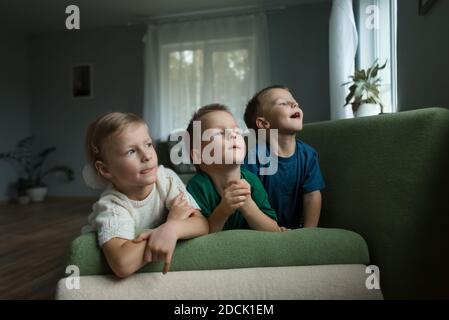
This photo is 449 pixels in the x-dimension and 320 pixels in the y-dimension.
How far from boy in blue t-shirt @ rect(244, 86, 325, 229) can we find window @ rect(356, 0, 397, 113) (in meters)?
1.70

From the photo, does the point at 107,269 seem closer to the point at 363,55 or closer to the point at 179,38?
the point at 363,55

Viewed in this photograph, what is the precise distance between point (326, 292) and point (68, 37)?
598 centimetres

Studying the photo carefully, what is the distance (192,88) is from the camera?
500cm

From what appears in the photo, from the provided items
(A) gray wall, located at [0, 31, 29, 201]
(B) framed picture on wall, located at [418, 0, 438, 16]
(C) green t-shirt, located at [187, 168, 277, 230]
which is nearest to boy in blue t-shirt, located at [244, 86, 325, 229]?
(C) green t-shirt, located at [187, 168, 277, 230]

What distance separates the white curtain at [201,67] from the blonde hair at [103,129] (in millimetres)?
4003

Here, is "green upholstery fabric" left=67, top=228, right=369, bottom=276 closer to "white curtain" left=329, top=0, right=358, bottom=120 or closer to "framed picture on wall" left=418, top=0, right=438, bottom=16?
"framed picture on wall" left=418, top=0, right=438, bottom=16

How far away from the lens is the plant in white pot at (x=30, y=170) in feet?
18.2

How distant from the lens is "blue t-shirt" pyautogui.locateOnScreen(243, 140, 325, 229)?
115cm

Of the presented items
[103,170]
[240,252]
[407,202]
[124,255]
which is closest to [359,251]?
[407,202]

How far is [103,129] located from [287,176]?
1.90 feet

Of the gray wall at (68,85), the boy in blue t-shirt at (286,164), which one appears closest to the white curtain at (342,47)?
the boy in blue t-shirt at (286,164)

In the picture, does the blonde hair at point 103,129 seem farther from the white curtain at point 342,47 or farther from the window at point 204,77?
the window at point 204,77
